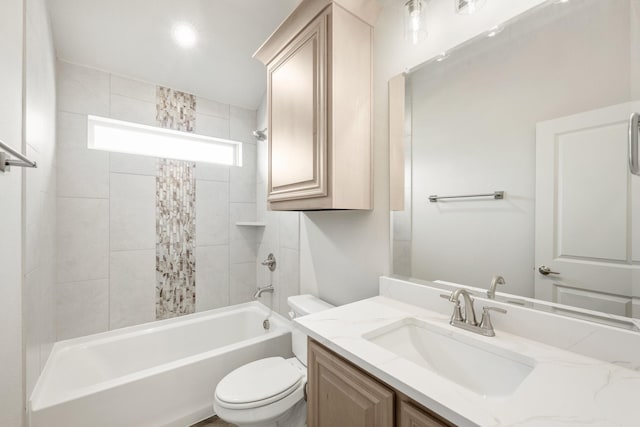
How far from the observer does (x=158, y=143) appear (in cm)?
228

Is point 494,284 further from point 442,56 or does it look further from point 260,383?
point 260,383

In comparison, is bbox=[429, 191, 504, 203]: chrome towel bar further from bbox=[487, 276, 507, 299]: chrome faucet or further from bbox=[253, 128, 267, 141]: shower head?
bbox=[253, 128, 267, 141]: shower head

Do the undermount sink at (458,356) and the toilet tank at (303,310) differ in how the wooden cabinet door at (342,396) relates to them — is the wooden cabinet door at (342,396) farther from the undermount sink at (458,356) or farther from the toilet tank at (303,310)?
the toilet tank at (303,310)

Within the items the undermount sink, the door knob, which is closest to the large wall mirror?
the door knob

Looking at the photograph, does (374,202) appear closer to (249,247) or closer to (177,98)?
(249,247)

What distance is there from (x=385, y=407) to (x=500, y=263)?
26.1 inches

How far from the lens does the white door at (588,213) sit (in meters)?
0.72

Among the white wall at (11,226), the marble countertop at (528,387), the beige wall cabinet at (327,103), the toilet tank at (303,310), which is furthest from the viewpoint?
the toilet tank at (303,310)

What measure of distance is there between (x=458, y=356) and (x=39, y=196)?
Result: 6.81ft

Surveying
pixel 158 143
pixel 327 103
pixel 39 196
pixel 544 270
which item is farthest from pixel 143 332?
pixel 544 270

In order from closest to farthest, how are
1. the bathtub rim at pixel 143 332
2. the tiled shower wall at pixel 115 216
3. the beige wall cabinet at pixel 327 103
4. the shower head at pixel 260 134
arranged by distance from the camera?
the beige wall cabinet at pixel 327 103, the bathtub rim at pixel 143 332, the tiled shower wall at pixel 115 216, the shower head at pixel 260 134

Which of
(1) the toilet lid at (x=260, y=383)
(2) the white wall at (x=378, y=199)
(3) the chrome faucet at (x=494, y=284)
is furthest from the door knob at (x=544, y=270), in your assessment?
(1) the toilet lid at (x=260, y=383)

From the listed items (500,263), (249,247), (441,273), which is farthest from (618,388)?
(249,247)

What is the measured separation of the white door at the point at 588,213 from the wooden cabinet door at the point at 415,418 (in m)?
0.59
